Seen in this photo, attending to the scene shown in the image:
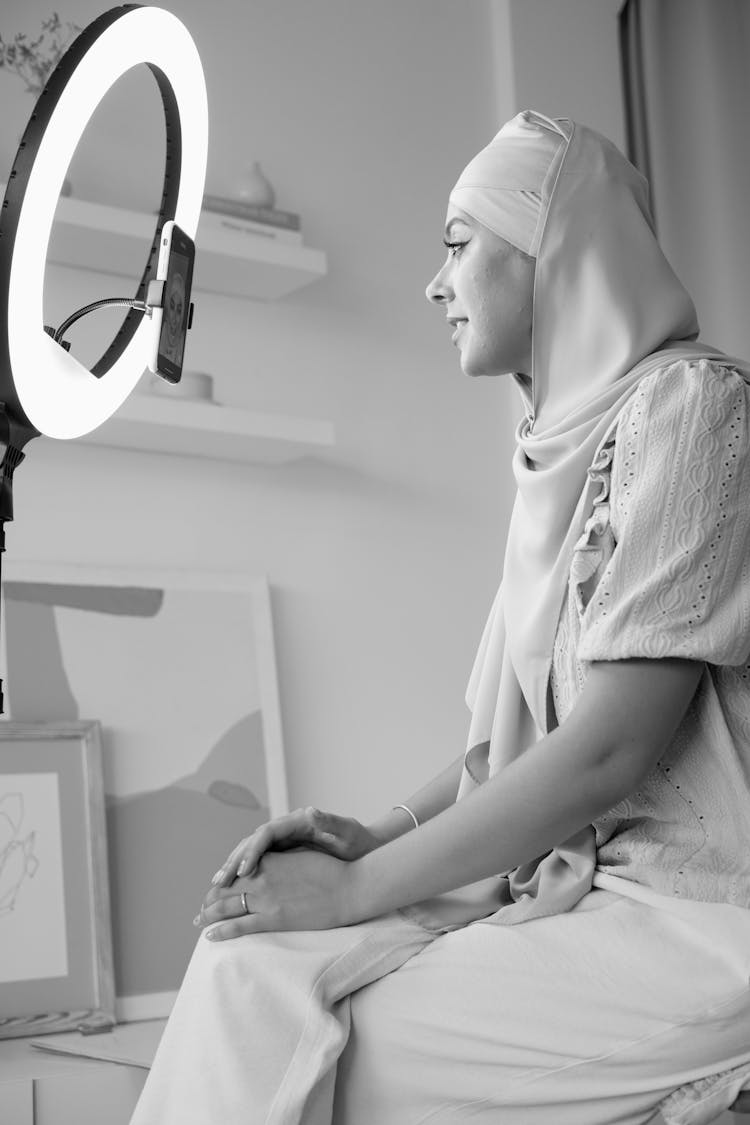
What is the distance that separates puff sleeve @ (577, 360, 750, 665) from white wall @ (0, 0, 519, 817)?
1465mm

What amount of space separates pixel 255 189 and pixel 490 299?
128 centimetres

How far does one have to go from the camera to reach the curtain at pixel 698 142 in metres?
3.01

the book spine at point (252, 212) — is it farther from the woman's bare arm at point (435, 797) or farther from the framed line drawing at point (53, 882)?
the woman's bare arm at point (435, 797)

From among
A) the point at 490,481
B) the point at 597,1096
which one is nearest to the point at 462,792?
the point at 597,1096

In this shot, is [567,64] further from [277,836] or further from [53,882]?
[277,836]

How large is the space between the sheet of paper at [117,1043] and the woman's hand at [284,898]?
73cm

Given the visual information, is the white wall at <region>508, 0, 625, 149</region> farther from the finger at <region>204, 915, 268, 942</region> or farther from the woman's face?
the finger at <region>204, 915, 268, 942</region>

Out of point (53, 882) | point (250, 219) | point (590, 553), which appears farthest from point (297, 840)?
point (250, 219)

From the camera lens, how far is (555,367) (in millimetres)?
1305

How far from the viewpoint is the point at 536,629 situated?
120cm

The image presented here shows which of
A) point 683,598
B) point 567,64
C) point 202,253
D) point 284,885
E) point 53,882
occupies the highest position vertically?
point 567,64

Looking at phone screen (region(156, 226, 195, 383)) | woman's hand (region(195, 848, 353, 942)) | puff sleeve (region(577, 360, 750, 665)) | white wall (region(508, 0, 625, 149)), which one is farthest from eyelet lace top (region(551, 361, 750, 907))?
white wall (region(508, 0, 625, 149))

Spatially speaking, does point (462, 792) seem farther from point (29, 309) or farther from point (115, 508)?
point (115, 508)

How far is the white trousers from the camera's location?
998 mm
